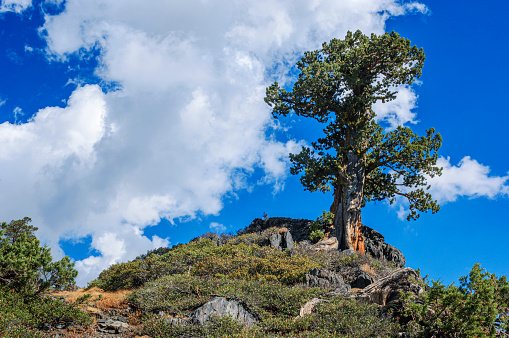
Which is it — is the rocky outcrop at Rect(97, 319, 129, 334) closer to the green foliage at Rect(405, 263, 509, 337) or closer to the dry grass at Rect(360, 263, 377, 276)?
the green foliage at Rect(405, 263, 509, 337)

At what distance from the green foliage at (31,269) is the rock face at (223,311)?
13.5 feet

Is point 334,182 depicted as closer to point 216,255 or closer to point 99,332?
point 216,255

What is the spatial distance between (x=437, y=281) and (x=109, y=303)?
482 inches

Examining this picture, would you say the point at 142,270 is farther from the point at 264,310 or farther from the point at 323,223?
the point at 323,223

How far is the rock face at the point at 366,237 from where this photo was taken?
90.5 feet

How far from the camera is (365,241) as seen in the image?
28.3 m

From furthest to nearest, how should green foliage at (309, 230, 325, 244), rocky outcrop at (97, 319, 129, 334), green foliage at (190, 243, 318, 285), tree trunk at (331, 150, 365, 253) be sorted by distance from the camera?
tree trunk at (331, 150, 365, 253)
green foliage at (309, 230, 325, 244)
green foliage at (190, 243, 318, 285)
rocky outcrop at (97, 319, 129, 334)

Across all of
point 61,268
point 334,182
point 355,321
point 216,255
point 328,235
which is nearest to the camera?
point 355,321

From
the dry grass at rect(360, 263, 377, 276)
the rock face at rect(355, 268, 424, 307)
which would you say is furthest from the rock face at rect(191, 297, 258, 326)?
the dry grass at rect(360, 263, 377, 276)

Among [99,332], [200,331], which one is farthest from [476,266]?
[99,332]

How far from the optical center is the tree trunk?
26.8m

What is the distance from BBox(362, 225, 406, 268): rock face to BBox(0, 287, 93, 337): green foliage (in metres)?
20.3

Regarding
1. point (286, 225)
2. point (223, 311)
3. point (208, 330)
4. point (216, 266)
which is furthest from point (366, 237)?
point (208, 330)

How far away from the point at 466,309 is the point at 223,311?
22.9 ft
